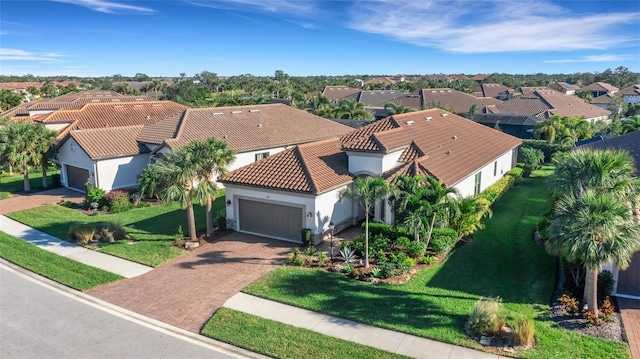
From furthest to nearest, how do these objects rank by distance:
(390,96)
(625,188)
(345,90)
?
(345,90)
(390,96)
(625,188)

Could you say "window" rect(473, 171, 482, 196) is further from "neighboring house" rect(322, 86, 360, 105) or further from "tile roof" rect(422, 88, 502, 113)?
"neighboring house" rect(322, 86, 360, 105)

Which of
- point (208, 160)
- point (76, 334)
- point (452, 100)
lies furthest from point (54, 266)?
point (452, 100)

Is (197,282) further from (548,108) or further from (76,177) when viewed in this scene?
(548,108)

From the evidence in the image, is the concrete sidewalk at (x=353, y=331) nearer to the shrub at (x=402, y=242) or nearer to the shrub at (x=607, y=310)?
the shrub at (x=607, y=310)

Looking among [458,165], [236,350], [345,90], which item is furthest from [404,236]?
[345,90]

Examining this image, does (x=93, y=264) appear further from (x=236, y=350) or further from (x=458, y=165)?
(x=458, y=165)

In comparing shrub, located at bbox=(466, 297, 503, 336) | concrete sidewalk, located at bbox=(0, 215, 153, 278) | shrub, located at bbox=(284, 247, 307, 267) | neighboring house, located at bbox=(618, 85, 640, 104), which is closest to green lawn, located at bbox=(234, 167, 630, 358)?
shrub, located at bbox=(466, 297, 503, 336)

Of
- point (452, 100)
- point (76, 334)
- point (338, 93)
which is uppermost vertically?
point (338, 93)

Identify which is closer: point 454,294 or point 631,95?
point 454,294
